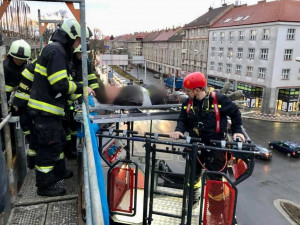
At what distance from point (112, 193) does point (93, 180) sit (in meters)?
2.18

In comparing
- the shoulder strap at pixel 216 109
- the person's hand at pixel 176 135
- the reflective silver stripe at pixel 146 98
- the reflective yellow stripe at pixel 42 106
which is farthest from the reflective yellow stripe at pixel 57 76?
the reflective silver stripe at pixel 146 98

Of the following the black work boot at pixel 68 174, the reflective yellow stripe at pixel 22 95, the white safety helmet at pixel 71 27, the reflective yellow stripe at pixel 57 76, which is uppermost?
the white safety helmet at pixel 71 27

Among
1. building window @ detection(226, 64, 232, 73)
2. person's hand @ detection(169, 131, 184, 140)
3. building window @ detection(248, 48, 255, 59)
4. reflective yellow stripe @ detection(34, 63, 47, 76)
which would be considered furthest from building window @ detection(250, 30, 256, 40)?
reflective yellow stripe @ detection(34, 63, 47, 76)

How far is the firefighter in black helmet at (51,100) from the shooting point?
8.89ft

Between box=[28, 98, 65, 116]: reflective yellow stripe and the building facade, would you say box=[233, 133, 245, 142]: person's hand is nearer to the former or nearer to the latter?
box=[28, 98, 65, 116]: reflective yellow stripe

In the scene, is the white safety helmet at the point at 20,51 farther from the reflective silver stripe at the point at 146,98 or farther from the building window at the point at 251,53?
the building window at the point at 251,53

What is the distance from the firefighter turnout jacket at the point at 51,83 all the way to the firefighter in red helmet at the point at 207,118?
141 cm

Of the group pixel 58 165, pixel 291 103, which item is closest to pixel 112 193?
pixel 58 165

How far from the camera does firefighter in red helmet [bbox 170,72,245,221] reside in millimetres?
3520

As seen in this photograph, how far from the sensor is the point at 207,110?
3.59 m

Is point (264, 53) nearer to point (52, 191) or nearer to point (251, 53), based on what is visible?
point (251, 53)

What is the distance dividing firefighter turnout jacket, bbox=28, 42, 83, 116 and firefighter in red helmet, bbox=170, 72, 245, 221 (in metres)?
1.41

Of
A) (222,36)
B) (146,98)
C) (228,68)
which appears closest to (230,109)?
(146,98)

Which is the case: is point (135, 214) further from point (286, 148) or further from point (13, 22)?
point (286, 148)
